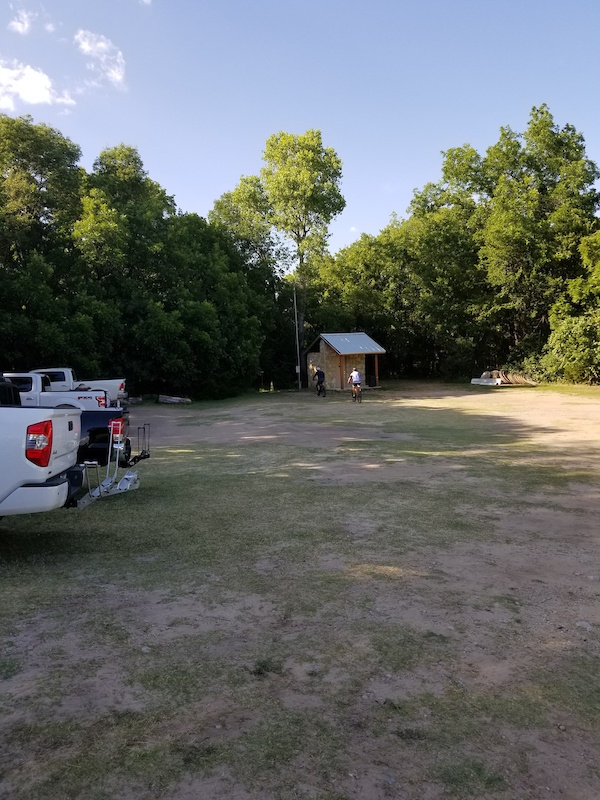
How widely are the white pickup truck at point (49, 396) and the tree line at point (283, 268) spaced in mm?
9497

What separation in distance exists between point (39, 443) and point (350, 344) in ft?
99.3

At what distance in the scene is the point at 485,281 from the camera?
1581 inches

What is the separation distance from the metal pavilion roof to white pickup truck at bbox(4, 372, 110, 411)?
62.6ft

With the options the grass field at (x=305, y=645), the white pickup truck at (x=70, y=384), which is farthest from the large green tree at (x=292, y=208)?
the grass field at (x=305, y=645)

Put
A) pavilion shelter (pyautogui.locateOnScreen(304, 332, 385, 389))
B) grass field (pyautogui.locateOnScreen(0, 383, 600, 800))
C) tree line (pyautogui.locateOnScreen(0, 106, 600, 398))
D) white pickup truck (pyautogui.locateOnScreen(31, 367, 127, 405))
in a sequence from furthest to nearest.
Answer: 1. pavilion shelter (pyautogui.locateOnScreen(304, 332, 385, 389))
2. tree line (pyautogui.locateOnScreen(0, 106, 600, 398))
3. white pickup truck (pyautogui.locateOnScreen(31, 367, 127, 405))
4. grass field (pyautogui.locateOnScreen(0, 383, 600, 800))

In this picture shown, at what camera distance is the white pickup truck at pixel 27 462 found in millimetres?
4863

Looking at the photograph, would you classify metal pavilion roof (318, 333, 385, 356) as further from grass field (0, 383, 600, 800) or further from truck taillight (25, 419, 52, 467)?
truck taillight (25, 419, 52, 467)

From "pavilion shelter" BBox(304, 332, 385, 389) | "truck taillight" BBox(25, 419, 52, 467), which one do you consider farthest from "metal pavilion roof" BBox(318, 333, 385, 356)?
"truck taillight" BBox(25, 419, 52, 467)

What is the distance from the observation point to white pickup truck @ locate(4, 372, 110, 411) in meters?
15.3

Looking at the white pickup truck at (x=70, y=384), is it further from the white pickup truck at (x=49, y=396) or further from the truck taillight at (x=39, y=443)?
the truck taillight at (x=39, y=443)

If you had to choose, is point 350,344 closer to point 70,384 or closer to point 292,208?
point 292,208

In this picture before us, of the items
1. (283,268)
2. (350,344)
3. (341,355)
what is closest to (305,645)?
(341,355)

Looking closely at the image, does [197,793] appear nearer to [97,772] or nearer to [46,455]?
[97,772]

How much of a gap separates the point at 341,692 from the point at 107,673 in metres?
1.36
